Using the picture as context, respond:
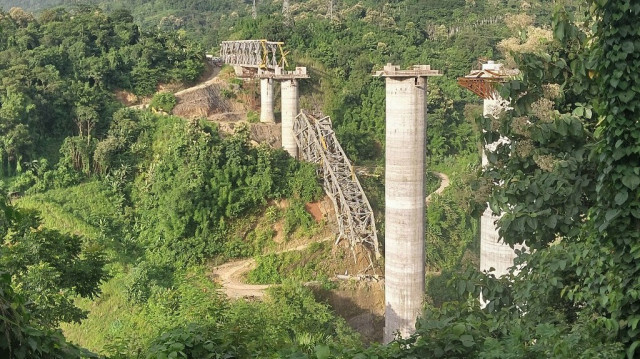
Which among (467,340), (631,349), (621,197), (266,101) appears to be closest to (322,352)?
(467,340)

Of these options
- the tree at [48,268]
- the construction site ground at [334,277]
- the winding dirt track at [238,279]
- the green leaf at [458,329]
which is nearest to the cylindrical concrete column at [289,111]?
the construction site ground at [334,277]

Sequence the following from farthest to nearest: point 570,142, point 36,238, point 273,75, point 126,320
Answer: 1. point 273,75
2. point 126,320
3. point 36,238
4. point 570,142

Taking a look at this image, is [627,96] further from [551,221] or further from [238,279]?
[238,279]

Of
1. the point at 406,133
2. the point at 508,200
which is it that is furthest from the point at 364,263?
the point at 508,200

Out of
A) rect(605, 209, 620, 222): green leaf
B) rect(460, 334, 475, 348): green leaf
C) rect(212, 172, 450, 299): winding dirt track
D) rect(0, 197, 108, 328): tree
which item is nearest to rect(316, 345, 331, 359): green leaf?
rect(460, 334, 475, 348): green leaf

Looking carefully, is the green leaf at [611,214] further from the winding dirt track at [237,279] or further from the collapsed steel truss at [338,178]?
the collapsed steel truss at [338,178]

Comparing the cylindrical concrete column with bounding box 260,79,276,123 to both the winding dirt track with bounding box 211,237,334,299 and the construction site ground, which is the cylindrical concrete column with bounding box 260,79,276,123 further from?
the winding dirt track with bounding box 211,237,334,299

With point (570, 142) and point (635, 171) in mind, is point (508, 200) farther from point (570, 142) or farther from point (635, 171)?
point (635, 171)
